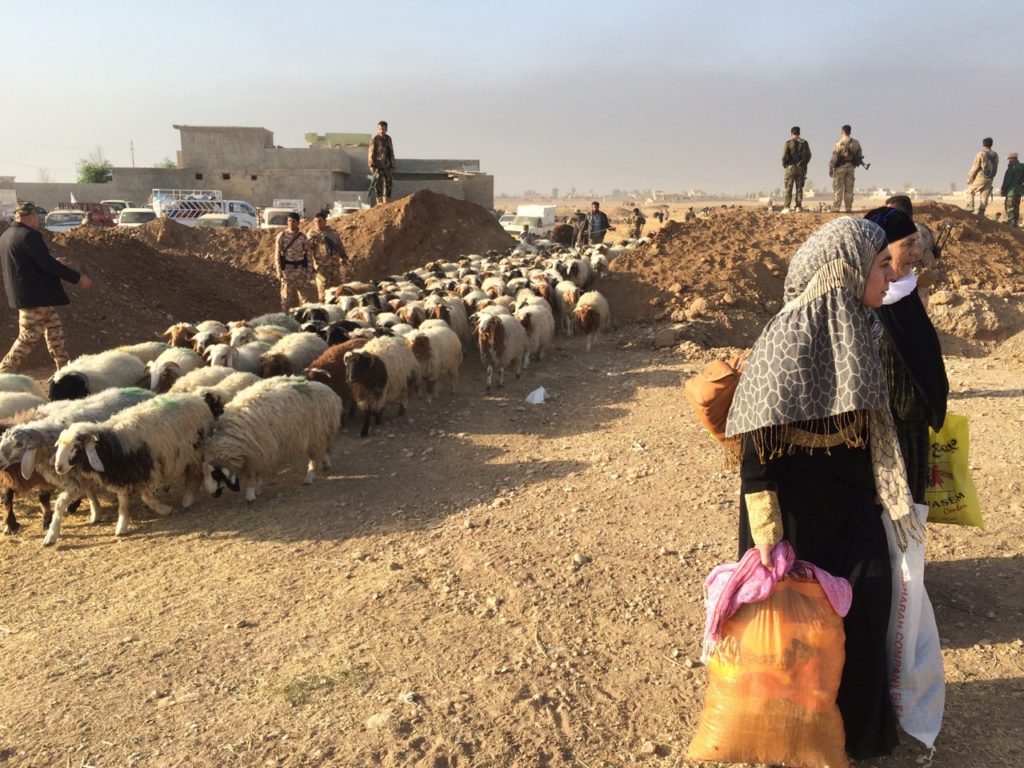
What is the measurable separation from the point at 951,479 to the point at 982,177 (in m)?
16.7

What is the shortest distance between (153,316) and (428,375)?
592 centimetres

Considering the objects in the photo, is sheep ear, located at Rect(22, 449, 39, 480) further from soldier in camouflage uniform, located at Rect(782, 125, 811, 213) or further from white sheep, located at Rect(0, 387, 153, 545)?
soldier in camouflage uniform, located at Rect(782, 125, 811, 213)

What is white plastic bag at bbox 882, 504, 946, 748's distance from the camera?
2504mm

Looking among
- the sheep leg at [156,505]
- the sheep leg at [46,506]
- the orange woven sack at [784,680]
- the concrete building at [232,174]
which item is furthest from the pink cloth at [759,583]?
the concrete building at [232,174]

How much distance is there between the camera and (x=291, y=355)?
801 centimetres

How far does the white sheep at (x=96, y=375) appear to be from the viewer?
6.50 m

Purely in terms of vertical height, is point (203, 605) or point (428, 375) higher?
point (428, 375)

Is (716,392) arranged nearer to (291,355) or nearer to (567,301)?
(291,355)

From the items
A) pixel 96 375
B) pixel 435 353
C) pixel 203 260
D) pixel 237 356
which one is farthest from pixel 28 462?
pixel 203 260

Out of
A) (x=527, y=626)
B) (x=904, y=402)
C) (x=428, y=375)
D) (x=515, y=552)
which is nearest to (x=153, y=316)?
(x=428, y=375)

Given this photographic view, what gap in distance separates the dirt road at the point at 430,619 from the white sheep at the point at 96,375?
1435mm

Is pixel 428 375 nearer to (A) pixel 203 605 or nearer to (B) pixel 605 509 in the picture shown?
(B) pixel 605 509

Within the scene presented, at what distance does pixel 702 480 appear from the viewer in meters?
5.41

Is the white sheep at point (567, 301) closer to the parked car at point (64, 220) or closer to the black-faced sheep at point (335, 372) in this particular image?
the black-faced sheep at point (335, 372)
